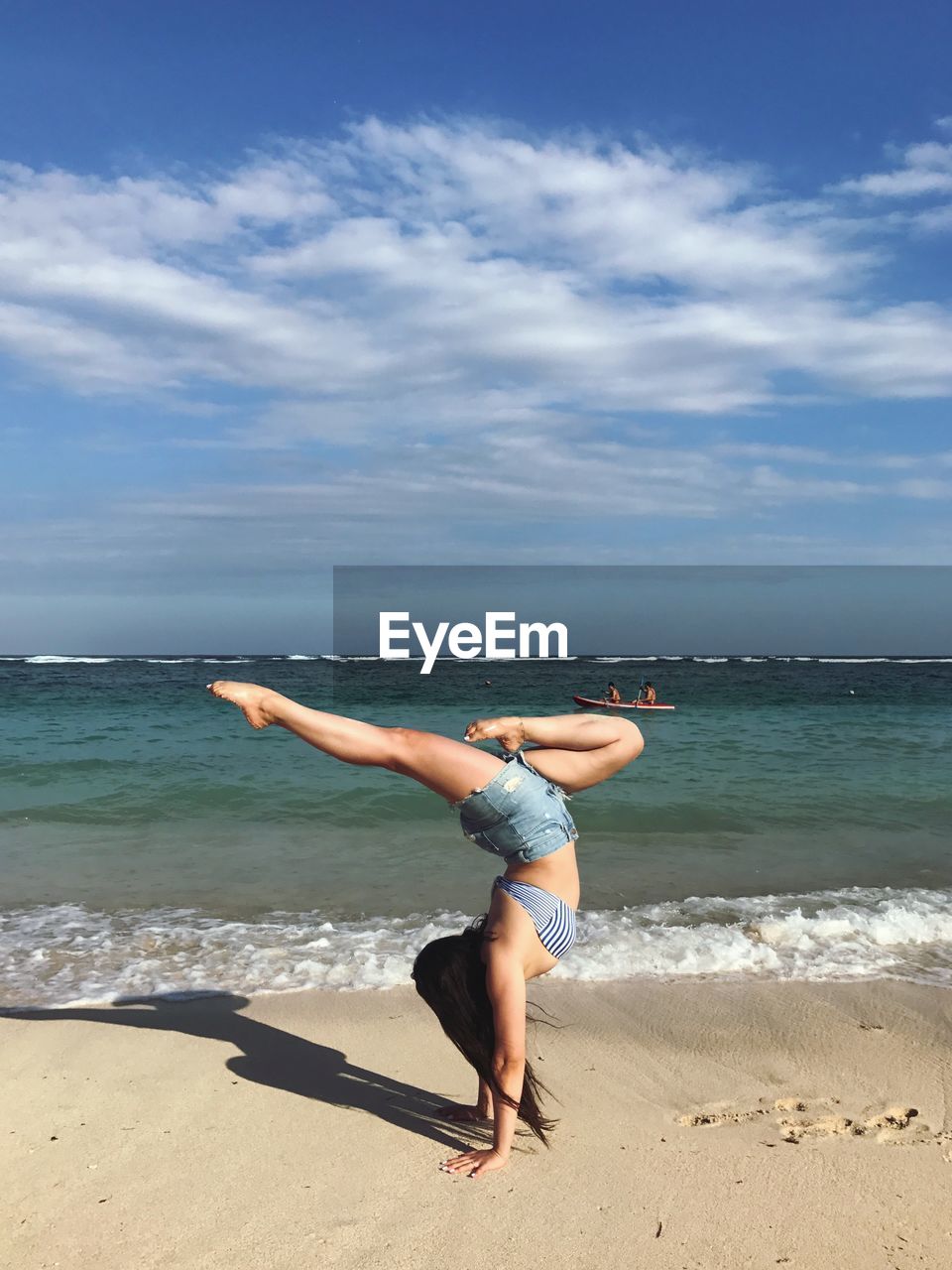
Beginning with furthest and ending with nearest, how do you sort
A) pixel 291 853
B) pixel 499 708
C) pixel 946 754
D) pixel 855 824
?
pixel 499 708, pixel 946 754, pixel 855 824, pixel 291 853

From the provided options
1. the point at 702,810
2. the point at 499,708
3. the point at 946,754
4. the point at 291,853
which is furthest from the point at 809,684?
the point at 291,853

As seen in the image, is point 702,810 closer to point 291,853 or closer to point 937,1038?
point 291,853

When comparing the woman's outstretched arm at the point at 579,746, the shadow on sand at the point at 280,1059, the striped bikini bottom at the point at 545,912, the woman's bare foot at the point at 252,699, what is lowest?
the shadow on sand at the point at 280,1059

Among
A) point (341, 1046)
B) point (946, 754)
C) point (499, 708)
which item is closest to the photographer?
point (341, 1046)

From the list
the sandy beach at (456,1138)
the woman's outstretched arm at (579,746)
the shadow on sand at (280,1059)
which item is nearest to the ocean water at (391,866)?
the shadow on sand at (280,1059)

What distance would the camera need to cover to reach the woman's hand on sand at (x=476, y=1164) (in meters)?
3.34

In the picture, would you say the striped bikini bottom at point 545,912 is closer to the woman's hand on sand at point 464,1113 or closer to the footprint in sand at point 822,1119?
the woman's hand on sand at point 464,1113

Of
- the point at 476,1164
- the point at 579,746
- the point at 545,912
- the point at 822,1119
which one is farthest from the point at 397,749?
the point at 822,1119

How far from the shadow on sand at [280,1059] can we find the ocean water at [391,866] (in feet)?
1.07

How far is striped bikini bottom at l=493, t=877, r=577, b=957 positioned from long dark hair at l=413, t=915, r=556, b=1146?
20 centimetres

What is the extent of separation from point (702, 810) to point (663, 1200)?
26.6 feet

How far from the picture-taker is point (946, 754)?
1619 centimetres

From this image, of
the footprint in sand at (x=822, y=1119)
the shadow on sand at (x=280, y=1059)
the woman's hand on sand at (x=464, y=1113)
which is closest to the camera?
the footprint in sand at (x=822, y=1119)

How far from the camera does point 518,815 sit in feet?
11.2
